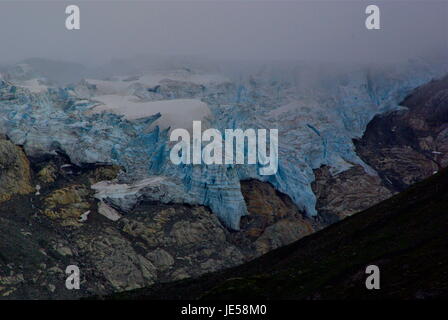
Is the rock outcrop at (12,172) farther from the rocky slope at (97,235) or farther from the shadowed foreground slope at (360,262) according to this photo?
the shadowed foreground slope at (360,262)

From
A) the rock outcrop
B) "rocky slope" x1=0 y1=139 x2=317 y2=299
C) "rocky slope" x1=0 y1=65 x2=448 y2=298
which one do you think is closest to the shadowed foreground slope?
"rocky slope" x1=0 y1=139 x2=317 y2=299

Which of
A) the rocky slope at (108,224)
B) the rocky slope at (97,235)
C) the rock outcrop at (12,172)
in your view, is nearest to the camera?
the rocky slope at (97,235)

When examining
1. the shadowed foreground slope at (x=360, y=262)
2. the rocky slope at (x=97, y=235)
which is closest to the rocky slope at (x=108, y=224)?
the rocky slope at (x=97, y=235)

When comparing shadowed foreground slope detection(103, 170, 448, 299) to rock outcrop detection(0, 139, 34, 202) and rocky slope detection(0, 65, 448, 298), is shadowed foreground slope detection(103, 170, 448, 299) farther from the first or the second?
rock outcrop detection(0, 139, 34, 202)

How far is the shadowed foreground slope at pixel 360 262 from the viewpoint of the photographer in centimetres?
6253

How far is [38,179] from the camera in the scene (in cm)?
19725

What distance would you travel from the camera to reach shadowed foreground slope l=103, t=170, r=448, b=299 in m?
62.5

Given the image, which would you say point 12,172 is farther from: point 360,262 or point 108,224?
point 360,262

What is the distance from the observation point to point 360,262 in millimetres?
73750

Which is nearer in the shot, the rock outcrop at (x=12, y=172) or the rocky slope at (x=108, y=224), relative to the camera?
the rocky slope at (x=108, y=224)

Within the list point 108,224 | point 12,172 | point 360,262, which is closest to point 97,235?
point 108,224
